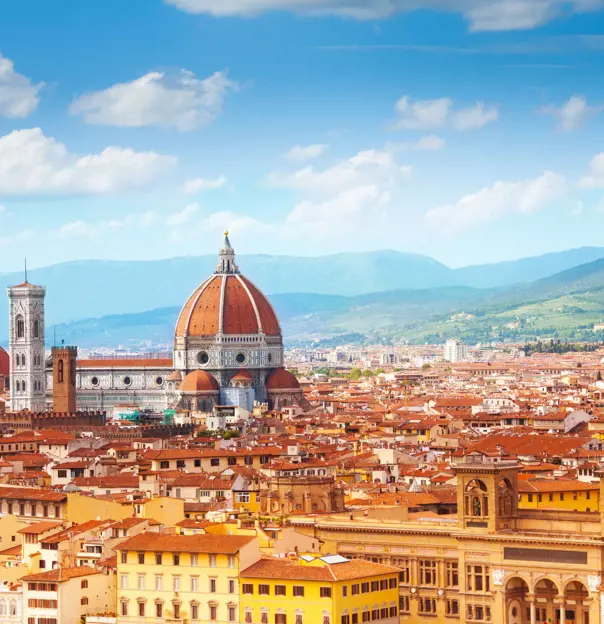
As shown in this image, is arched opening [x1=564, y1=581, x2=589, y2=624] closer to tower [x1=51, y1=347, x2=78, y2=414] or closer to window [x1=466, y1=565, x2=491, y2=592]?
window [x1=466, y1=565, x2=491, y2=592]

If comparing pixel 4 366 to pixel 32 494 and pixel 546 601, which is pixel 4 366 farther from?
pixel 546 601

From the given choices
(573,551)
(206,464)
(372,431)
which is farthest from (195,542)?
(372,431)

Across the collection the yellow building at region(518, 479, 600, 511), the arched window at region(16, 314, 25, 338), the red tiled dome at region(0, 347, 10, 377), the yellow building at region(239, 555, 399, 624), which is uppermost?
the arched window at region(16, 314, 25, 338)

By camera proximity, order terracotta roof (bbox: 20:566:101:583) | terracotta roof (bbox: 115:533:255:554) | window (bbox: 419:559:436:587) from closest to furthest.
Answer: terracotta roof (bbox: 115:533:255:554) → window (bbox: 419:559:436:587) → terracotta roof (bbox: 20:566:101:583)

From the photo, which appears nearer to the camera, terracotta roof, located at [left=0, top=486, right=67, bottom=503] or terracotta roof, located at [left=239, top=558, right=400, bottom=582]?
terracotta roof, located at [left=239, top=558, right=400, bottom=582]

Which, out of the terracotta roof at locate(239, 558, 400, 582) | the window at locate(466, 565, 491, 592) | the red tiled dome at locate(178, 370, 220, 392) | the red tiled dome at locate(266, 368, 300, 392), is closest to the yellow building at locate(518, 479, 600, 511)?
the window at locate(466, 565, 491, 592)

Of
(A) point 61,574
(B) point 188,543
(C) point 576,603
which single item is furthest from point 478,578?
(A) point 61,574

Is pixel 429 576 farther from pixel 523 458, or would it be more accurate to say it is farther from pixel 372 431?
pixel 372 431
